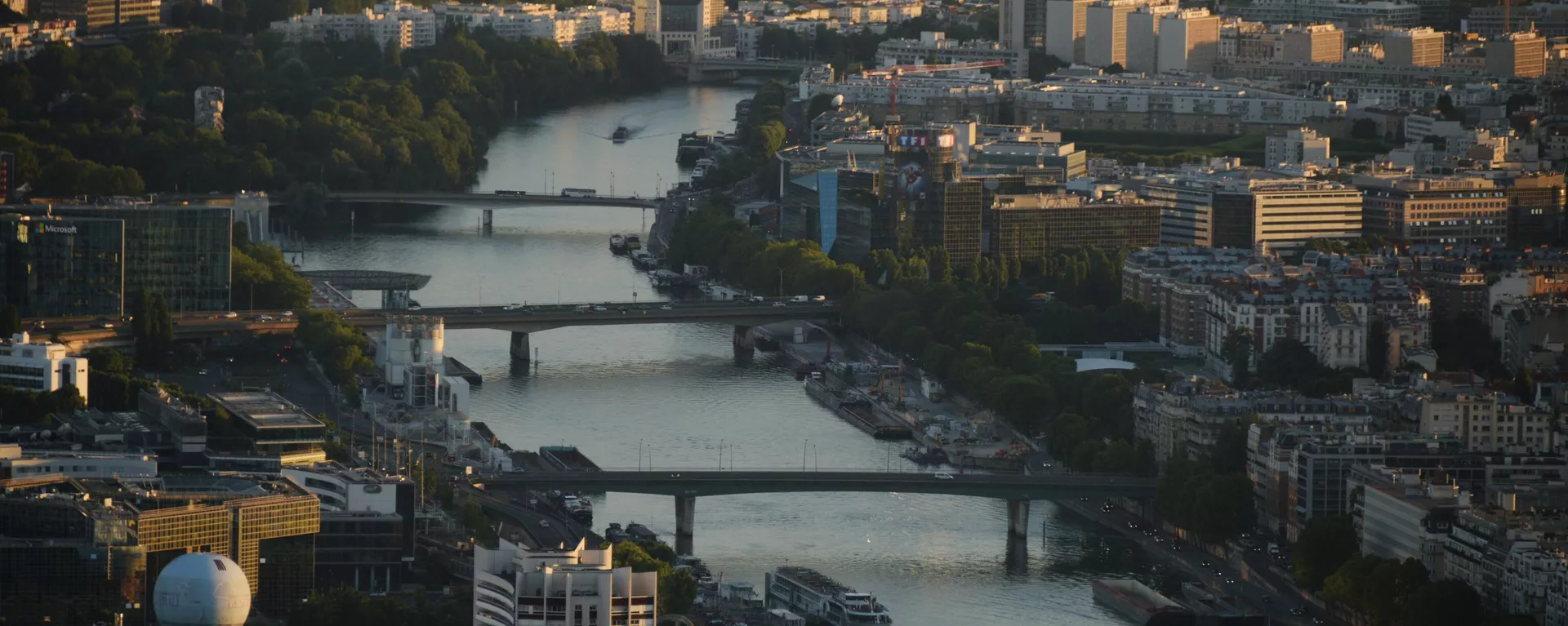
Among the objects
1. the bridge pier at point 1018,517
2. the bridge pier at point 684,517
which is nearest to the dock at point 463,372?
the bridge pier at point 684,517

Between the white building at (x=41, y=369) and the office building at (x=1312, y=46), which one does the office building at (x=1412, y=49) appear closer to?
the office building at (x=1312, y=46)

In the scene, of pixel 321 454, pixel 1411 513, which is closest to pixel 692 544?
pixel 321 454

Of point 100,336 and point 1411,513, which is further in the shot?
point 100,336

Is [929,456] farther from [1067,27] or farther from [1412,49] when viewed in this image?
[1067,27]

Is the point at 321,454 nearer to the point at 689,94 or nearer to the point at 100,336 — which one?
the point at 100,336

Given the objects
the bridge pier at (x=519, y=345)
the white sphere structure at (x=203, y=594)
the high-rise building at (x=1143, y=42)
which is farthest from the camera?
the high-rise building at (x=1143, y=42)

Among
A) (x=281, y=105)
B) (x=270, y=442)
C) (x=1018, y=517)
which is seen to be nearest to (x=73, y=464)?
(x=270, y=442)
